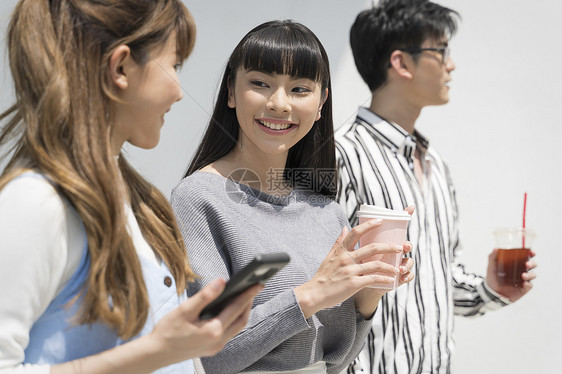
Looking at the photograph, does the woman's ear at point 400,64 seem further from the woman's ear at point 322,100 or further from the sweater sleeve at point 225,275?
the sweater sleeve at point 225,275

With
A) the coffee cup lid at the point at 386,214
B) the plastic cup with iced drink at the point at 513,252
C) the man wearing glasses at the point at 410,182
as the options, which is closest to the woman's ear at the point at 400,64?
the man wearing glasses at the point at 410,182

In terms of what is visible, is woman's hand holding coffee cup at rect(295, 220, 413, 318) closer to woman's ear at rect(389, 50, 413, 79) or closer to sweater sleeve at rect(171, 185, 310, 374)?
sweater sleeve at rect(171, 185, 310, 374)

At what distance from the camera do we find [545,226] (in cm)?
351

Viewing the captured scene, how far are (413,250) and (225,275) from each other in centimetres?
79

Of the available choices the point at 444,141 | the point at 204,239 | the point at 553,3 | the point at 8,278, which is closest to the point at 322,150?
the point at 204,239

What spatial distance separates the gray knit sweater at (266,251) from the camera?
50.4 inches

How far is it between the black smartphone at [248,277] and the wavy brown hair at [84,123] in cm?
14

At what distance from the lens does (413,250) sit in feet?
6.31

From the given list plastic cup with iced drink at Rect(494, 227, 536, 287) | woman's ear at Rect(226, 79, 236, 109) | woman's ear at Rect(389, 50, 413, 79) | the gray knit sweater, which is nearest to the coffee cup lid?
the gray knit sweater

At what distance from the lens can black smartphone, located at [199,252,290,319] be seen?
0.75 m

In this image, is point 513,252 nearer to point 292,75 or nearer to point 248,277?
point 292,75

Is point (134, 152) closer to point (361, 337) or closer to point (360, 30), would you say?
point (360, 30)

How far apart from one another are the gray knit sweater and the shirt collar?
2.03ft

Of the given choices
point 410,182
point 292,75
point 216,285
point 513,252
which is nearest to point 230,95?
point 292,75
